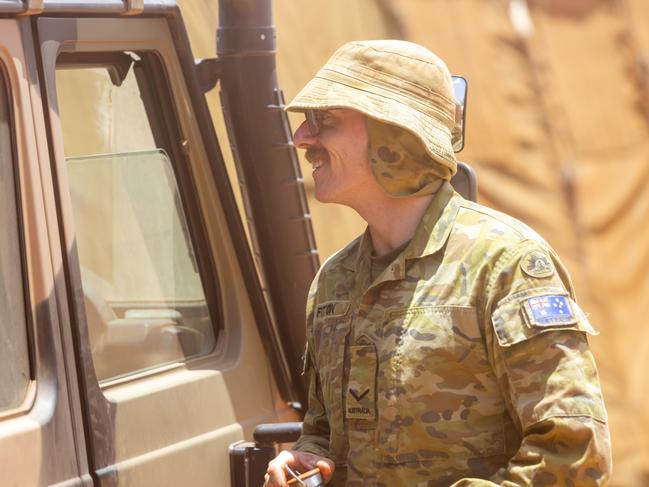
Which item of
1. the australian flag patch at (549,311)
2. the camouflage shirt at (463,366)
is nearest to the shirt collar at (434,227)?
the camouflage shirt at (463,366)

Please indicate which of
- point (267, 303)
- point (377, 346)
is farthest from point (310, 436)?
point (267, 303)

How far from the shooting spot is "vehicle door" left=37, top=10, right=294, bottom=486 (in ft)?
7.97

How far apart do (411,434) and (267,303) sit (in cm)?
94

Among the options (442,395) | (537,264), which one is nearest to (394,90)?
(537,264)

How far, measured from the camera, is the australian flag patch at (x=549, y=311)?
6.44 ft

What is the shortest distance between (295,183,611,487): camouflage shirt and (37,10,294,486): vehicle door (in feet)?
1.36

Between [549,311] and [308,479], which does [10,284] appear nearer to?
[308,479]

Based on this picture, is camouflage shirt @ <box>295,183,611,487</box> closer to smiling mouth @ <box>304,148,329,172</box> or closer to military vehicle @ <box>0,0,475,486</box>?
smiling mouth @ <box>304,148,329,172</box>

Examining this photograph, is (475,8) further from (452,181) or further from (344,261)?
(344,261)

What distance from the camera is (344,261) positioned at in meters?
2.33

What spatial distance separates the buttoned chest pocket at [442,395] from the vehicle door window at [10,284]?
0.63 metres

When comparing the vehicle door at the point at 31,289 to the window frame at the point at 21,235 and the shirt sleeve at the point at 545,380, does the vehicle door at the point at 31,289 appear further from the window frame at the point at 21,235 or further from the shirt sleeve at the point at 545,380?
the shirt sleeve at the point at 545,380

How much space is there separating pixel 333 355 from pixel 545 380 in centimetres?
41

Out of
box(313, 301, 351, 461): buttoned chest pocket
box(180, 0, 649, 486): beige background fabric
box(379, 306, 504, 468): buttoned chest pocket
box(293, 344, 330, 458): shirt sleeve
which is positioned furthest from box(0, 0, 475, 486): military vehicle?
box(180, 0, 649, 486): beige background fabric
